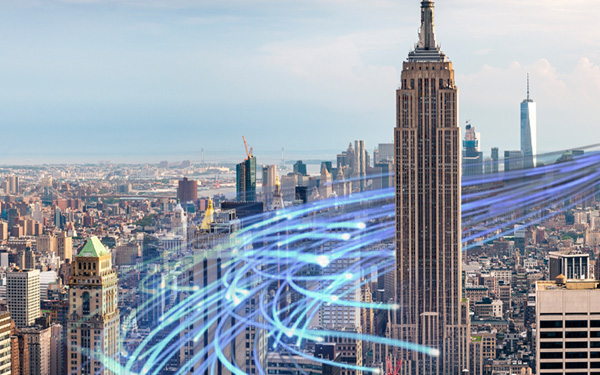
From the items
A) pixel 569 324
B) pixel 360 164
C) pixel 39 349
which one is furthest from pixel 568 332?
pixel 360 164

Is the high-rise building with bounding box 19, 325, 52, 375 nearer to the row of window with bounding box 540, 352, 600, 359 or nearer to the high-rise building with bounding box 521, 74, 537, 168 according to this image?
the row of window with bounding box 540, 352, 600, 359

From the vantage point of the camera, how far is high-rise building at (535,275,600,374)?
8.48 m

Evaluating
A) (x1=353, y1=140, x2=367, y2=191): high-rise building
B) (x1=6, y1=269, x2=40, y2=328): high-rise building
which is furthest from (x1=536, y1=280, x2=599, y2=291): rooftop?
(x1=353, y1=140, x2=367, y2=191): high-rise building

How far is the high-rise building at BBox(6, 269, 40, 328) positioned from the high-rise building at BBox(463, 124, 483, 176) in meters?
8.20

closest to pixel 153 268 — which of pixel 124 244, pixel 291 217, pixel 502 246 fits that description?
pixel 124 244

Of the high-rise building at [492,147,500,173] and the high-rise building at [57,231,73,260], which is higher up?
the high-rise building at [492,147,500,173]

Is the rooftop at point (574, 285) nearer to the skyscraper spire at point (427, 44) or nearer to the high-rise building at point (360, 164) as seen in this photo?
the high-rise building at point (360, 164)

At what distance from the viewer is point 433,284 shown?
19938 mm

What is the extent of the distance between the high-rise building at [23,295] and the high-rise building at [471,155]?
8.20 metres

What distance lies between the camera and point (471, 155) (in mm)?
19453

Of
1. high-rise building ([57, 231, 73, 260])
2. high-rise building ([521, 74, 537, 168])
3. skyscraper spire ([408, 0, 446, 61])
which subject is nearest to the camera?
high-rise building ([521, 74, 537, 168])

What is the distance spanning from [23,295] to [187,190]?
12.2 feet

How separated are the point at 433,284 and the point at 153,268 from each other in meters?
5.45

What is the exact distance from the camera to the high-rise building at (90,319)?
13570mm
